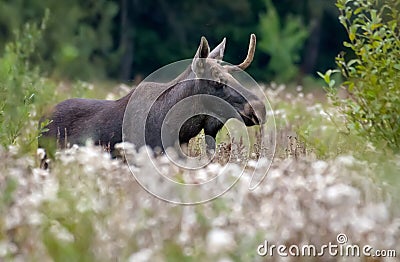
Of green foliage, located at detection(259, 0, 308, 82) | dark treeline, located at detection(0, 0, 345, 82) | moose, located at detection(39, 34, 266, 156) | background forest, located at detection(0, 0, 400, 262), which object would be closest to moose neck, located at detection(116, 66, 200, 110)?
moose, located at detection(39, 34, 266, 156)

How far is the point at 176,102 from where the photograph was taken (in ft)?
22.5

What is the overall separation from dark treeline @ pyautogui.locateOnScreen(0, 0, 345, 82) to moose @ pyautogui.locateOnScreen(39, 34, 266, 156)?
1651 centimetres

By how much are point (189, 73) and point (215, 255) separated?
3.44 meters

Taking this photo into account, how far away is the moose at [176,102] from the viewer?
6637 mm

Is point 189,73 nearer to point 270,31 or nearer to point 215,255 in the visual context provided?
point 215,255

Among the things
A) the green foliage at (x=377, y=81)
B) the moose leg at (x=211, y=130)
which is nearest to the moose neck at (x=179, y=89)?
the moose leg at (x=211, y=130)

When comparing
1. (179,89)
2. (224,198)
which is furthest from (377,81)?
(224,198)

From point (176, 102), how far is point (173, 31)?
2358cm

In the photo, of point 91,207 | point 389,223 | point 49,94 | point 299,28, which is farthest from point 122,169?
point 299,28

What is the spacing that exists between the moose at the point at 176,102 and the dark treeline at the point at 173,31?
16.5 metres

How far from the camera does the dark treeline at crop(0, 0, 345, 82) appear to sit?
2470 centimetres

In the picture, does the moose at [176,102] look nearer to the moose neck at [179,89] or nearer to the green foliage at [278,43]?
the moose neck at [179,89]

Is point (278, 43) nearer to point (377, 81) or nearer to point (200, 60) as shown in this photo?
point (200, 60)

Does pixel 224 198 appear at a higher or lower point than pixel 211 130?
lower
